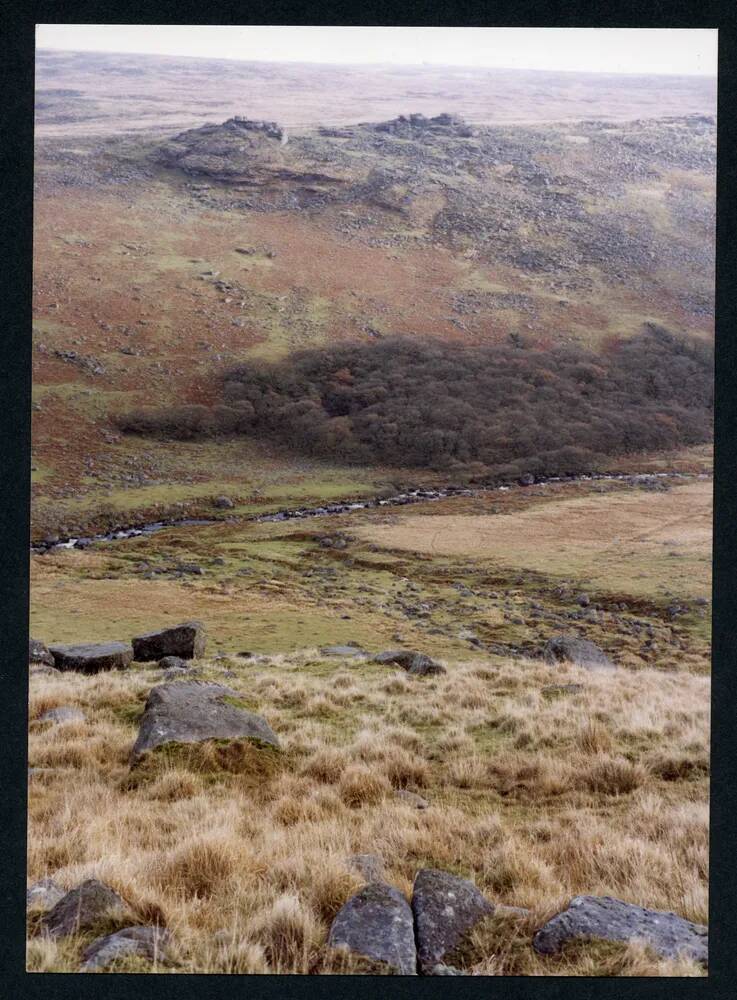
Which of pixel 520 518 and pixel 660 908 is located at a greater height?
pixel 520 518

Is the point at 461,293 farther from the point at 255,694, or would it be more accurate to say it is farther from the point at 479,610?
the point at 255,694

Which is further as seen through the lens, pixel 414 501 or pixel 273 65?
pixel 414 501

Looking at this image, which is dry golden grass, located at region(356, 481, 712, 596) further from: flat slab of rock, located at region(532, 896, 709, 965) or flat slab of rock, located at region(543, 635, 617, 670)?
flat slab of rock, located at region(532, 896, 709, 965)

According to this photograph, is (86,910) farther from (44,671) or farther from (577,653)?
(577,653)

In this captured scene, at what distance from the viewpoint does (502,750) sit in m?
4.27

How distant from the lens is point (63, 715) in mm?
4484

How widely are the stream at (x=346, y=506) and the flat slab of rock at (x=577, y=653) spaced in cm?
236

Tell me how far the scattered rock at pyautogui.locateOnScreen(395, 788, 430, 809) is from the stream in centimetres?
391

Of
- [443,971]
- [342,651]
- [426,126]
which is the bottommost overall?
[443,971]

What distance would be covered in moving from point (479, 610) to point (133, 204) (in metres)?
7.24

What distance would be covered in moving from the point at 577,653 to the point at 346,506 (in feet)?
9.37

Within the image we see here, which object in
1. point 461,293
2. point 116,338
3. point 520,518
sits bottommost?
point 520,518

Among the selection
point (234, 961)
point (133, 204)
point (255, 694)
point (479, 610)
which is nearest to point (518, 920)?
point (234, 961)

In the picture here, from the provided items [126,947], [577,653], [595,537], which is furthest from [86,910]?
[595,537]
